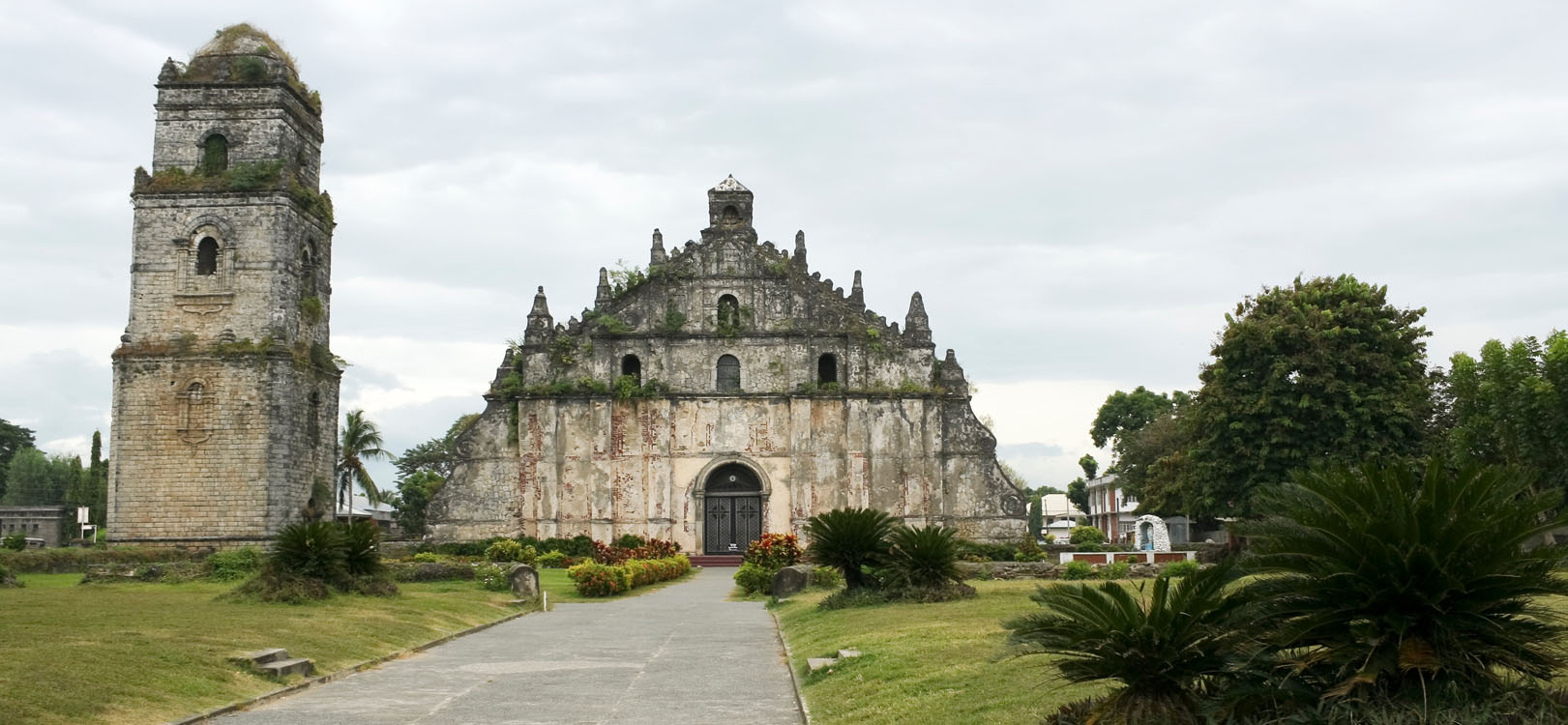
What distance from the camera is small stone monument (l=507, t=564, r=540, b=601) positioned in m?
26.9

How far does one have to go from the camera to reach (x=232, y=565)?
2992 centimetres

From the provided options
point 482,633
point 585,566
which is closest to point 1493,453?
point 585,566

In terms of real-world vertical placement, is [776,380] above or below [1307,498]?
above

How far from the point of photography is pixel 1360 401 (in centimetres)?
3497

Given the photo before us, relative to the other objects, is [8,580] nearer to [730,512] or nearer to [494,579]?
[494,579]

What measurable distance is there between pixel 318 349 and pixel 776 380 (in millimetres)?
14035

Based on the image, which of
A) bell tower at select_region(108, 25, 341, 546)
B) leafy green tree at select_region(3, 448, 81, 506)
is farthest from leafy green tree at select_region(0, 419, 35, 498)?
bell tower at select_region(108, 25, 341, 546)

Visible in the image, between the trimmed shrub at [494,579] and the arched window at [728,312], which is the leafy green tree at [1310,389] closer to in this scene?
the arched window at [728,312]

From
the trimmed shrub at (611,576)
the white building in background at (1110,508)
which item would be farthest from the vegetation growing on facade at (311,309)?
the white building in background at (1110,508)

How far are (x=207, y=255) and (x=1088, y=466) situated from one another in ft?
268

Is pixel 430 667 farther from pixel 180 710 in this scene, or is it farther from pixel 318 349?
pixel 318 349

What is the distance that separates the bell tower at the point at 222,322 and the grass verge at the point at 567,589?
838cm

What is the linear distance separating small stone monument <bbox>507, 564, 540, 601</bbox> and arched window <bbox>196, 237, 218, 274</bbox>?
18.2 meters

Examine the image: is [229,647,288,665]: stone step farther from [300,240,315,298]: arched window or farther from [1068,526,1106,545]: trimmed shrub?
[1068,526,1106,545]: trimmed shrub
